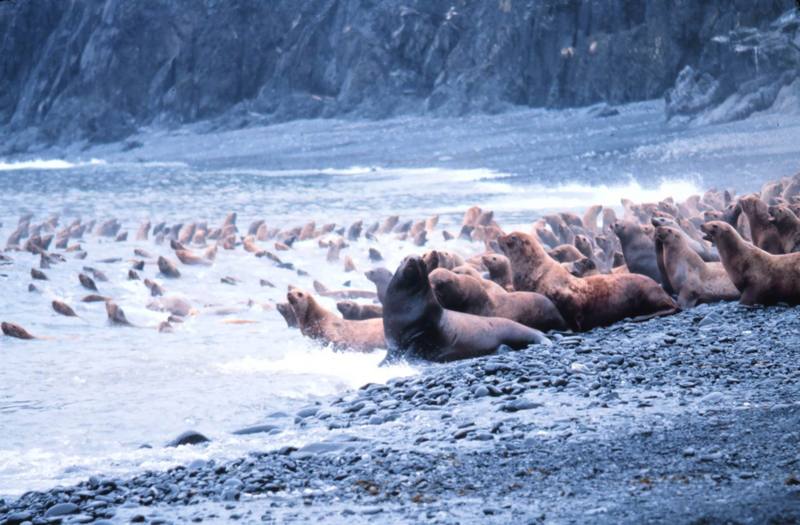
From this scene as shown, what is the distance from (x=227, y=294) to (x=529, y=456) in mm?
8859

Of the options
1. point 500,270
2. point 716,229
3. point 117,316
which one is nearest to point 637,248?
point 500,270

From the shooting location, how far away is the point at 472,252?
16.5 meters

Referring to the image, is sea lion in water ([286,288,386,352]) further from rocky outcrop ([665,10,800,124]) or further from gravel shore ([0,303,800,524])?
rocky outcrop ([665,10,800,124])

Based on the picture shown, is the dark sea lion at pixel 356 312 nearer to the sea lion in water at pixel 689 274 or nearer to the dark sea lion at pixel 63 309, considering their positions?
the sea lion in water at pixel 689 274

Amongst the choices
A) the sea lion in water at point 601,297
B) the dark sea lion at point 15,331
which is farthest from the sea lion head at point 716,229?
the dark sea lion at point 15,331

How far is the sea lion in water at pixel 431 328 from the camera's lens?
8133 millimetres

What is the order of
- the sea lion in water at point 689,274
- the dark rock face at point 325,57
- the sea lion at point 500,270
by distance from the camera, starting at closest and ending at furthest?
the sea lion in water at point 689,274, the sea lion at point 500,270, the dark rock face at point 325,57

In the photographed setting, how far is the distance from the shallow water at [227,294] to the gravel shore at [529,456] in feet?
1.79

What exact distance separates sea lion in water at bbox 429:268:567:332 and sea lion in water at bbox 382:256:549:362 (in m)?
0.35

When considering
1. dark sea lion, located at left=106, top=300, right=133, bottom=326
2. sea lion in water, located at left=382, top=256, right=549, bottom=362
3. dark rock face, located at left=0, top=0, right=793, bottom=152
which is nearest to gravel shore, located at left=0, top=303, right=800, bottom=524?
sea lion in water, located at left=382, top=256, right=549, bottom=362

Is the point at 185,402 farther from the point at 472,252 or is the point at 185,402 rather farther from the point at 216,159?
the point at 216,159

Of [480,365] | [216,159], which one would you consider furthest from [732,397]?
[216,159]

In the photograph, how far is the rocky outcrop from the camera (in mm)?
38875

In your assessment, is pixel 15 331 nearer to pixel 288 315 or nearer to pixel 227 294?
pixel 288 315
